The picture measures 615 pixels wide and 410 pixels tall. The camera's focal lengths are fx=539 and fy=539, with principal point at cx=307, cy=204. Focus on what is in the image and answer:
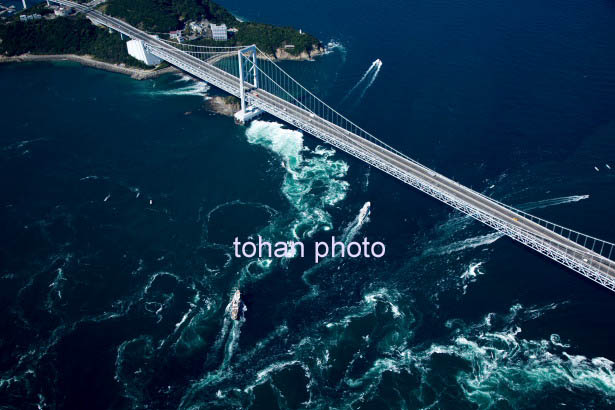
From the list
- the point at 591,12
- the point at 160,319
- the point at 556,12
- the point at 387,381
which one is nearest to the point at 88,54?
the point at 160,319

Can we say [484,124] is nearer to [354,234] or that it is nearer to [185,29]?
[354,234]

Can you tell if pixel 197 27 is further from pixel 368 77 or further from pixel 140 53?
pixel 368 77

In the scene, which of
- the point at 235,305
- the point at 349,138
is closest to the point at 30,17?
the point at 349,138

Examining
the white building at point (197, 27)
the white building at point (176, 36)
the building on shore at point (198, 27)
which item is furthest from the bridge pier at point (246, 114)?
the white building at point (197, 27)

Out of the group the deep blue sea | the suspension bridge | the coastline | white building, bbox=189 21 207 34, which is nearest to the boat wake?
the deep blue sea

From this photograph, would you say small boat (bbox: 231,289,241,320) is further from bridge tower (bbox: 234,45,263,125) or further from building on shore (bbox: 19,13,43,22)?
building on shore (bbox: 19,13,43,22)

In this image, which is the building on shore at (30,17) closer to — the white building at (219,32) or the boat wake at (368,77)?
the white building at (219,32)

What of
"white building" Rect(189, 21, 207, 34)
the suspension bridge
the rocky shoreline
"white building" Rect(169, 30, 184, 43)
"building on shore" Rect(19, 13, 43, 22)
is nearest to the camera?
the suspension bridge
